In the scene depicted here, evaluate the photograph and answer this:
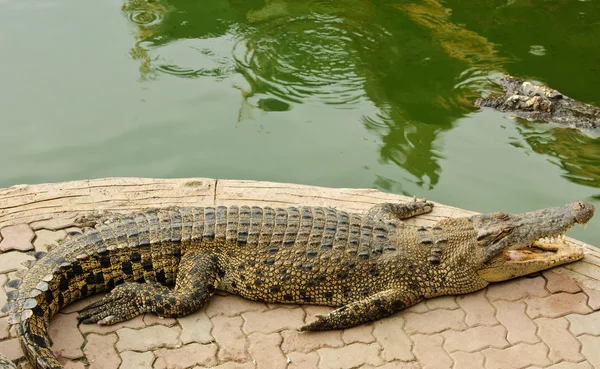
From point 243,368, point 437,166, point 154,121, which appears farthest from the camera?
point 154,121

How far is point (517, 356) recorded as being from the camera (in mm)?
4746

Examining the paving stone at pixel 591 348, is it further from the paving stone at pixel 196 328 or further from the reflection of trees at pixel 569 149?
the reflection of trees at pixel 569 149

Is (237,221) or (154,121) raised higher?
(237,221)

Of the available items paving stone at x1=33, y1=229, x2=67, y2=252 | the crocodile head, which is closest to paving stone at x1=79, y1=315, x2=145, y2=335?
paving stone at x1=33, y1=229, x2=67, y2=252

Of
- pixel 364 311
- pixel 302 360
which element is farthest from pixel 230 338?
pixel 364 311

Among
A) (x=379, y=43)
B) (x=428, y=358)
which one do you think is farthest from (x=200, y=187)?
(x=379, y=43)

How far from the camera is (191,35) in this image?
10.2 m

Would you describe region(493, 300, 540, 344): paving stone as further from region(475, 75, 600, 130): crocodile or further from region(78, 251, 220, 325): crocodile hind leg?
region(475, 75, 600, 130): crocodile

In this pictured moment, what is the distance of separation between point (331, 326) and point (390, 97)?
494 cm

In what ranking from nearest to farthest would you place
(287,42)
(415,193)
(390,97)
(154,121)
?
1. (415,193)
2. (154,121)
3. (390,97)
4. (287,42)

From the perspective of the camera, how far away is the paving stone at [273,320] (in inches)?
195

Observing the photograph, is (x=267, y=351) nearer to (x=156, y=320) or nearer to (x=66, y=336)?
(x=156, y=320)

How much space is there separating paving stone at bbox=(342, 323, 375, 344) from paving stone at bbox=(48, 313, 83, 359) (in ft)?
6.54

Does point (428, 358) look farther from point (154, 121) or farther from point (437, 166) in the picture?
point (154, 121)
